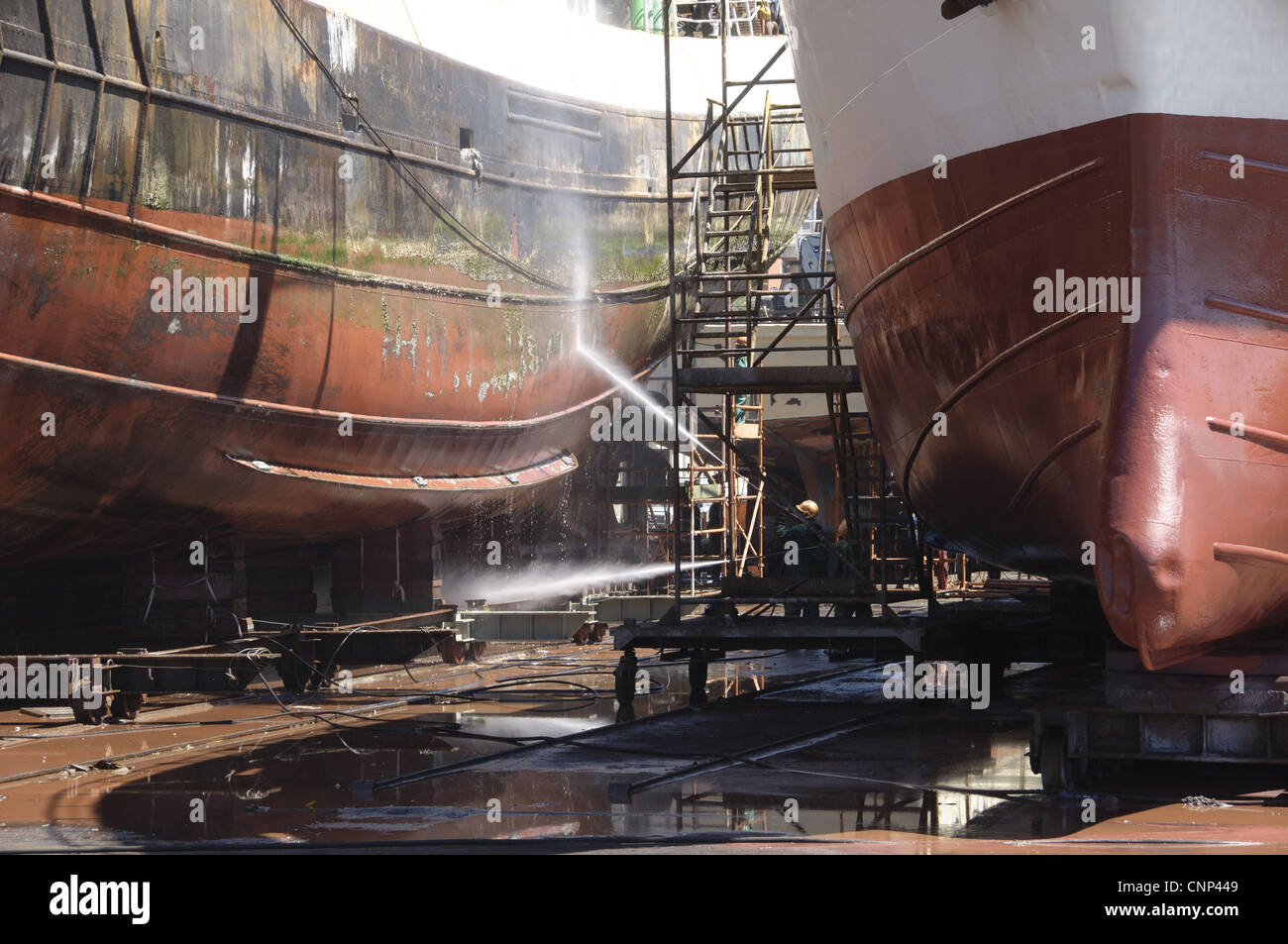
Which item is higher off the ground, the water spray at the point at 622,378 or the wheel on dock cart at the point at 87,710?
the water spray at the point at 622,378

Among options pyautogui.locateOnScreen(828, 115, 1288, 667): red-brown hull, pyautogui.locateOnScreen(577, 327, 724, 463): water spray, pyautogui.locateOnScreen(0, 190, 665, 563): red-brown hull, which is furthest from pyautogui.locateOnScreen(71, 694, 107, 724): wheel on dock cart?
pyautogui.locateOnScreen(577, 327, 724, 463): water spray

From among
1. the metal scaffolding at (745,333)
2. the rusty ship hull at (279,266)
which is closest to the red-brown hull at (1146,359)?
the metal scaffolding at (745,333)

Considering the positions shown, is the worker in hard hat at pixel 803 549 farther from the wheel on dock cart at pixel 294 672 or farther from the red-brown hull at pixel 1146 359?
the red-brown hull at pixel 1146 359

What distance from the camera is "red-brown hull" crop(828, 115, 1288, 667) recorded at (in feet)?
17.4

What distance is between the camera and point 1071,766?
19.5ft

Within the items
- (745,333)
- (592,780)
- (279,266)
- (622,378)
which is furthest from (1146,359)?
(622,378)

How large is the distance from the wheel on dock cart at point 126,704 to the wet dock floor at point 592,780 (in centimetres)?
12

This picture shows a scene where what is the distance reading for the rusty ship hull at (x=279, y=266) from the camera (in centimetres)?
887

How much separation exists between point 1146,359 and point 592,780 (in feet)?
10.5

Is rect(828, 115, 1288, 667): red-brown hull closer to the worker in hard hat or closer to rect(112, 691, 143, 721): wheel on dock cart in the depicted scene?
the worker in hard hat

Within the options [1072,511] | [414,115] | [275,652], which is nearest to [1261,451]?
[1072,511]

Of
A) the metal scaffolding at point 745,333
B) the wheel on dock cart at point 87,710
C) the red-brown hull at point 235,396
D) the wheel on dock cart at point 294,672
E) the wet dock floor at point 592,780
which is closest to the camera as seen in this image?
the wet dock floor at point 592,780

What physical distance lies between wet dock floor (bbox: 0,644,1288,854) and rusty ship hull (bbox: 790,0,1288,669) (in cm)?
88

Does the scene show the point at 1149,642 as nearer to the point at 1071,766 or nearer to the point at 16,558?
the point at 1071,766
